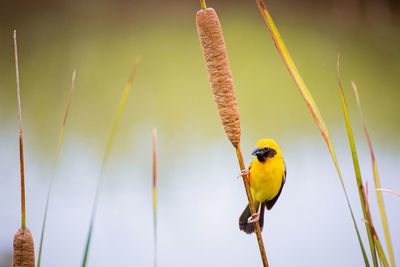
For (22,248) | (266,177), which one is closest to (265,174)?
(266,177)

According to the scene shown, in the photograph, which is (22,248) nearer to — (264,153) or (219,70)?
(219,70)

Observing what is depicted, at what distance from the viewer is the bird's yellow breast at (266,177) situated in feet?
3.97

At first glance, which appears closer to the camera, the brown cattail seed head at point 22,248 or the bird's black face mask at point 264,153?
the brown cattail seed head at point 22,248

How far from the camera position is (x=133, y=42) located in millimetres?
1549

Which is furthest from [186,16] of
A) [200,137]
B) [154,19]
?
[200,137]

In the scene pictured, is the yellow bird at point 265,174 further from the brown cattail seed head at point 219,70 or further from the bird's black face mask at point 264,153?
the brown cattail seed head at point 219,70

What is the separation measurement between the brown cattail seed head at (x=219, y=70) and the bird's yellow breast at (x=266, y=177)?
0.67 metres

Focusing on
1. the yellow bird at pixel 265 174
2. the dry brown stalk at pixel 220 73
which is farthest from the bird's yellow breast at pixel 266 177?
the dry brown stalk at pixel 220 73

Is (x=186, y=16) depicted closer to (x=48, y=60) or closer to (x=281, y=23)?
(x=281, y=23)

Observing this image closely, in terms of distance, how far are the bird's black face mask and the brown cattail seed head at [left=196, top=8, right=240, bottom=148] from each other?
1.98 feet

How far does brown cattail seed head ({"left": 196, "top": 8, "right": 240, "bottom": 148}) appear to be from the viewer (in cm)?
56

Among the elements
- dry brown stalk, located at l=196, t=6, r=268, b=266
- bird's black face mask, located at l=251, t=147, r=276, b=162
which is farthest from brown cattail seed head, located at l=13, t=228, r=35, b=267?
bird's black face mask, located at l=251, t=147, r=276, b=162

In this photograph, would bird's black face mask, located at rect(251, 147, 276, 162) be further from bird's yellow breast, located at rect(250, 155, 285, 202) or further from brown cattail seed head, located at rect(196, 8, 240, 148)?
brown cattail seed head, located at rect(196, 8, 240, 148)

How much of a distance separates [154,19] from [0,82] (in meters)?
0.69
